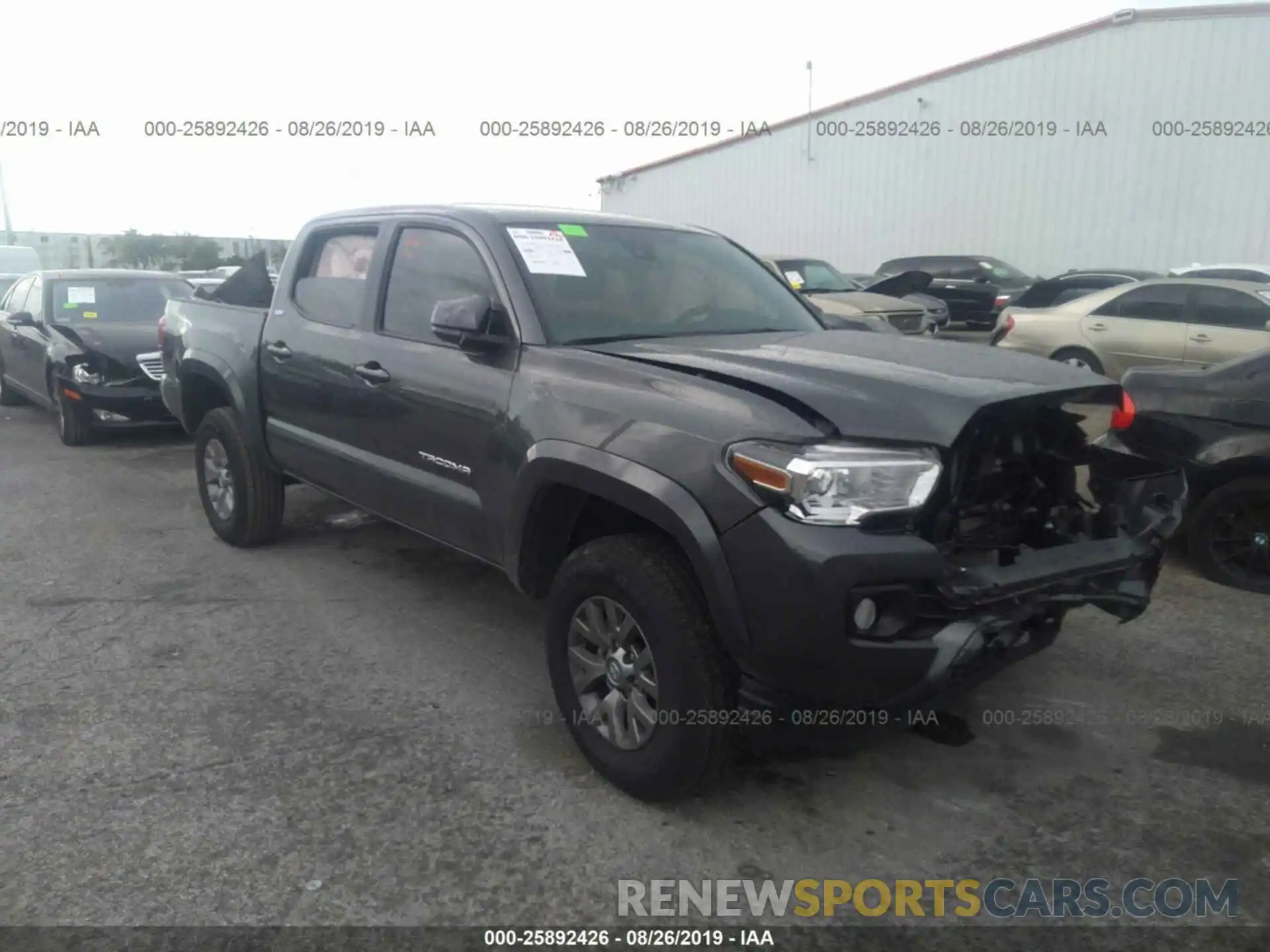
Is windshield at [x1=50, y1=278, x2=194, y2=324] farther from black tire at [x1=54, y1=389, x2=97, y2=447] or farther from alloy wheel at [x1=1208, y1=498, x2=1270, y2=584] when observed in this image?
alloy wheel at [x1=1208, y1=498, x2=1270, y2=584]

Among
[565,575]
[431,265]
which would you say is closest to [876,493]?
[565,575]

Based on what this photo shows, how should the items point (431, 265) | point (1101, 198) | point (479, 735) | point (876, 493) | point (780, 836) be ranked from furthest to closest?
1. point (1101, 198)
2. point (431, 265)
3. point (479, 735)
4. point (780, 836)
5. point (876, 493)

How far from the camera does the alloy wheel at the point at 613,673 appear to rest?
306 centimetres

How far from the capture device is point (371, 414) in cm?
426

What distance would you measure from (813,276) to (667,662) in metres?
10.3

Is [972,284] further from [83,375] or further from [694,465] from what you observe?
[694,465]

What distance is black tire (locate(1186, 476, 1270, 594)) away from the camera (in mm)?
4992

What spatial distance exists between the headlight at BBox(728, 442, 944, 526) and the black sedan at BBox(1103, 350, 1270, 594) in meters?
2.70

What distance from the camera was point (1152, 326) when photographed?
10.5m

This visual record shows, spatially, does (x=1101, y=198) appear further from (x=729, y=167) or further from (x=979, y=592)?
(x=979, y=592)

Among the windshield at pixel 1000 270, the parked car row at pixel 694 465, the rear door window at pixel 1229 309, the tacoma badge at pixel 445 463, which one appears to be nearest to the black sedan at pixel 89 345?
the parked car row at pixel 694 465

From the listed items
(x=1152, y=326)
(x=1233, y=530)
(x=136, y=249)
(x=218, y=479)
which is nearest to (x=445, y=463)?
(x=218, y=479)

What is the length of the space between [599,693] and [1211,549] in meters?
3.62

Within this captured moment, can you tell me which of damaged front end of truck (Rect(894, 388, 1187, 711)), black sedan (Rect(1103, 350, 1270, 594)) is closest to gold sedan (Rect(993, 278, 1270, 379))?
black sedan (Rect(1103, 350, 1270, 594))
